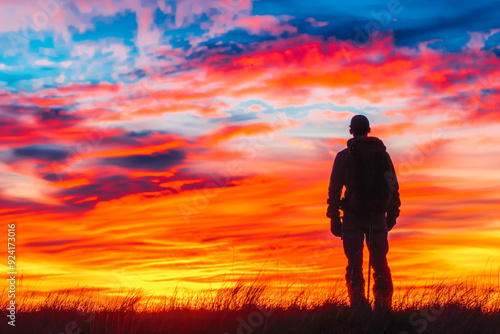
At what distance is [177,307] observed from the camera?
29.3 feet

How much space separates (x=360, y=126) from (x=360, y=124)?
0.03 m

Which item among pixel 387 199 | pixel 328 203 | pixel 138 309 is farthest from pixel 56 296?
pixel 387 199

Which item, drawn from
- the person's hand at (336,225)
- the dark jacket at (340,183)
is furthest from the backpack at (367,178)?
the person's hand at (336,225)

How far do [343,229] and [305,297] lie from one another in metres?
1.12

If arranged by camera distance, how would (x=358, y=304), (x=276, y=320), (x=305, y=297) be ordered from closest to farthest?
(x=276, y=320) → (x=358, y=304) → (x=305, y=297)

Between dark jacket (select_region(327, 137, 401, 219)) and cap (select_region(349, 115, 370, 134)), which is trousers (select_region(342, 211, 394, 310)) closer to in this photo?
dark jacket (select_region(327, 137, 401, 219))

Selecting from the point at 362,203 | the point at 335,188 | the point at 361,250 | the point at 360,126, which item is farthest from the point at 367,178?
the point at 361,250

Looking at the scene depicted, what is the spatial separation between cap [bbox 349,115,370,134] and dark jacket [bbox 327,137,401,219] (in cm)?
17

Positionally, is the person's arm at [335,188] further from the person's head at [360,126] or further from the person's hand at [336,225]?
the person's head at [360,126]

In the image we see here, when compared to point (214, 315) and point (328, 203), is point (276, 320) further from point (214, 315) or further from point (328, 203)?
point (328, 203)

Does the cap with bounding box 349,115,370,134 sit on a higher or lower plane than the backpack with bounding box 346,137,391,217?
higher

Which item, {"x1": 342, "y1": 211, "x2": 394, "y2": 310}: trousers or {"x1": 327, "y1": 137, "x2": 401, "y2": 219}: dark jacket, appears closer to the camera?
{"x1": 342, "y1": 211, "x2": 394, "y2": 310}: trousers

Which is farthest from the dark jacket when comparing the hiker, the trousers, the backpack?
the trousers

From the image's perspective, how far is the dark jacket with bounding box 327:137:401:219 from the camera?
9.29 meters
